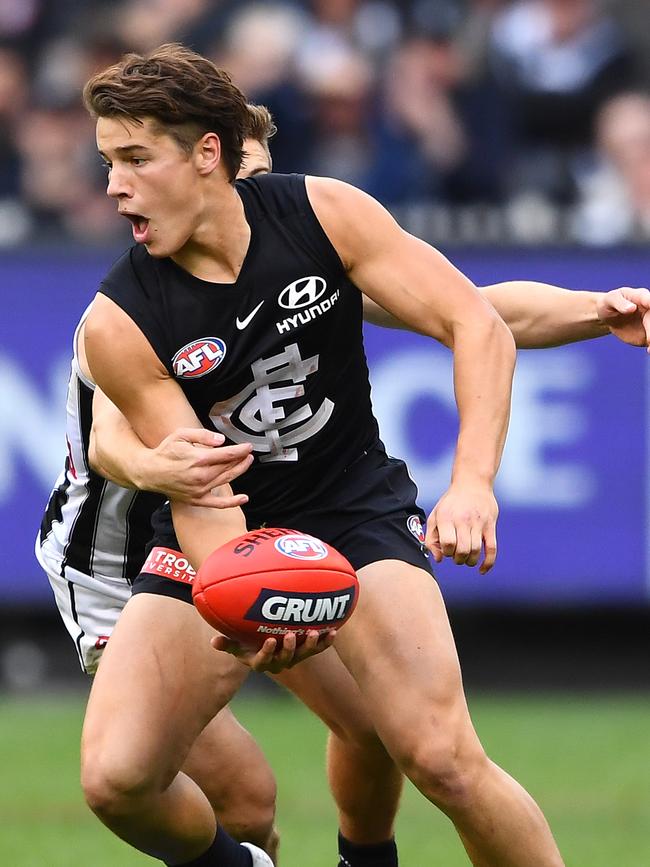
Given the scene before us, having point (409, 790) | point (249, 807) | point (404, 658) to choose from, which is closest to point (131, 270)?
point (404, 658)

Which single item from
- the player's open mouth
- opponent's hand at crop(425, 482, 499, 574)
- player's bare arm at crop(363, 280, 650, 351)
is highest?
the player's open mouth

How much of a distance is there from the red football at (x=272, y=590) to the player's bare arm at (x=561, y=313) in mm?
946

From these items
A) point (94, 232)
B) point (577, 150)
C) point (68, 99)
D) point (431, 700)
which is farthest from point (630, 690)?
point (431, 700)

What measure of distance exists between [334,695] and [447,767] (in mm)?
820

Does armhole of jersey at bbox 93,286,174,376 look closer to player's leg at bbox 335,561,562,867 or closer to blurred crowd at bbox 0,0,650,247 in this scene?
player's leg at bbox 335,561,562,867

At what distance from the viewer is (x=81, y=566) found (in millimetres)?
5941

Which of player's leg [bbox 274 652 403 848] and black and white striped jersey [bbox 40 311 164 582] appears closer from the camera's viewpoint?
player's leg [bbox 274 652 403 848]

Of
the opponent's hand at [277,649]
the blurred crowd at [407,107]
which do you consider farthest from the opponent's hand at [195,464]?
the blurred crowd at [407,107]

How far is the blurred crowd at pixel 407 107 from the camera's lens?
1066cm

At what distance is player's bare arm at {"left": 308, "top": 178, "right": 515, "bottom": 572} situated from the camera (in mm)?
4915

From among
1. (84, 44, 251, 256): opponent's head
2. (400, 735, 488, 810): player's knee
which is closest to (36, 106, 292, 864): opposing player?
(84, 44, 251, 256): opponent's head

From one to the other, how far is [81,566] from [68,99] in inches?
234

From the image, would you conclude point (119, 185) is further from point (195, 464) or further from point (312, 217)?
point (195, 464)

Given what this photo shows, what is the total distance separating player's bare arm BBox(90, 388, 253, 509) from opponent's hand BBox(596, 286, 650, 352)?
1.30 m
